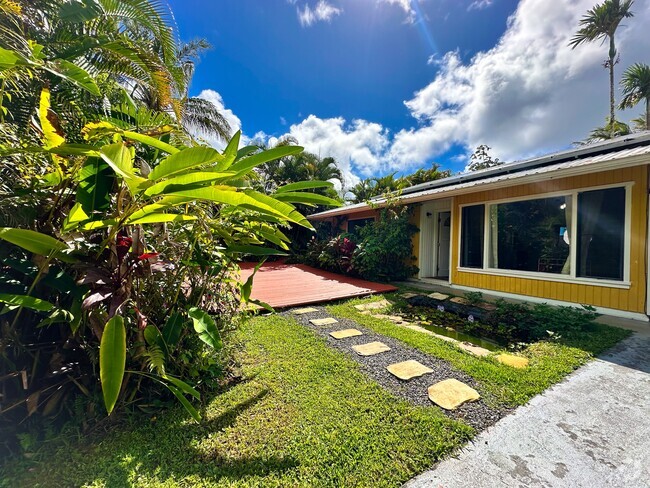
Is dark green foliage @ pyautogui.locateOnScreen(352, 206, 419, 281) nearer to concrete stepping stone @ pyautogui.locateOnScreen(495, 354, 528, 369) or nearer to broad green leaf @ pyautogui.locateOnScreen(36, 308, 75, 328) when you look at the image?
concrete stepping stone @ pyautogui.locateOnScreen(495, 354, 528, 369)

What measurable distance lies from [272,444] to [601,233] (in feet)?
20.8

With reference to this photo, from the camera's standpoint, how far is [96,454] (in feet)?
5.43

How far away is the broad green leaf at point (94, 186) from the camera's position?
3.79ft

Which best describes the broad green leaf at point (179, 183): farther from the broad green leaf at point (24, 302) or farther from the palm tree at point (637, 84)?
the palm tree at point (637, 84)

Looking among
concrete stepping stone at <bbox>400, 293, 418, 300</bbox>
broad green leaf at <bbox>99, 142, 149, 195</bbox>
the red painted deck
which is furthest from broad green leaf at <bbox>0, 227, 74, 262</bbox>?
concrete stepping stone at <bbox>400, 293, 418, 300</bbox>

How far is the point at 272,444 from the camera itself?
1778mm

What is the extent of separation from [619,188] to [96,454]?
24.6 feet

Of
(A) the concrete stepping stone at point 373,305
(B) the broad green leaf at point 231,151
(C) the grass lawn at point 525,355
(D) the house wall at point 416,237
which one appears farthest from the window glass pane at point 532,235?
(B) the broad green leaf at point 231,151

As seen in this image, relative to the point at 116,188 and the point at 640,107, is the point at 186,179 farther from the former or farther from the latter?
the point at 640,107

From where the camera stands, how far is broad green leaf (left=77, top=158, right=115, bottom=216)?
116cm

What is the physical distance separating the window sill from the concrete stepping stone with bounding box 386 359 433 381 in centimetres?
431

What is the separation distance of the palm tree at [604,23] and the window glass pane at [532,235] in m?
14.4

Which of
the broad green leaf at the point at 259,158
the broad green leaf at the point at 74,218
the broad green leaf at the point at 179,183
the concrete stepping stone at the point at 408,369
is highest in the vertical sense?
the broad green leaf at the point at 259,158

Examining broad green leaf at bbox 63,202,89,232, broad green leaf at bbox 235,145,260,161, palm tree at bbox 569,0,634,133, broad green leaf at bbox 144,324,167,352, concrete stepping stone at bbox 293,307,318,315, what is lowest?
concrete stepping stone at bbox 293,307,318,315
